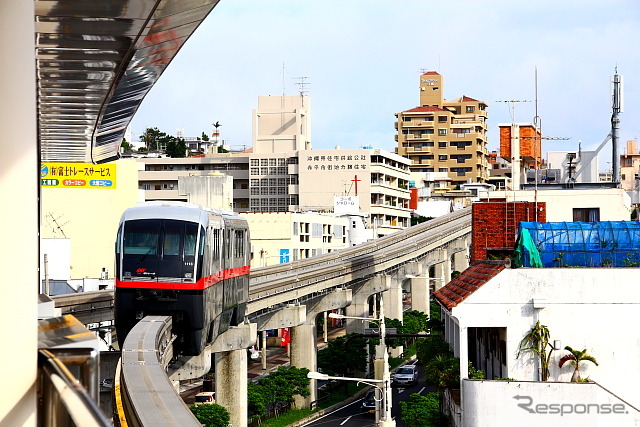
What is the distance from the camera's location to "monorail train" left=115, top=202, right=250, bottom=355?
2386 centimetres

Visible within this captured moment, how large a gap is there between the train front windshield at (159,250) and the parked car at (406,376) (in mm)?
33125

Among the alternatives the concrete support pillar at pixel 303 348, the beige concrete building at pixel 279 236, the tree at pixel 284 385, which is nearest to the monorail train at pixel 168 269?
the tree at pixel 284 385

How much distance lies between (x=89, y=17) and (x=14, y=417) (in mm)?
2727

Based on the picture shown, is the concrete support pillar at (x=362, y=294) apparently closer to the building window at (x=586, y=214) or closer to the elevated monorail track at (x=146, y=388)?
the building window at (x=586, y=214)

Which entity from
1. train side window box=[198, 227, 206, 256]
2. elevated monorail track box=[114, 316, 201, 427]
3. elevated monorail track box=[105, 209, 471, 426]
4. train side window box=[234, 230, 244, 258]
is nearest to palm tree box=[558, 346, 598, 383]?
train side window box=[234, 230, 244, 258]

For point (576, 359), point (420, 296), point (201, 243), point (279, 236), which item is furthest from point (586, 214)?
point (279, 236)

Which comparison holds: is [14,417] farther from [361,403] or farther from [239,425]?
[361,403]

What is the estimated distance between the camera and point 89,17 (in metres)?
5.62

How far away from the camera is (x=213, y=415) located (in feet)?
123

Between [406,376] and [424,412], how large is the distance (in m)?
18.0

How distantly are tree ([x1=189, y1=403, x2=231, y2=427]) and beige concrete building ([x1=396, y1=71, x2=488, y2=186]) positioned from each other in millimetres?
123863

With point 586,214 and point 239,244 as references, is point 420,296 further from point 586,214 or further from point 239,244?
point 239,244

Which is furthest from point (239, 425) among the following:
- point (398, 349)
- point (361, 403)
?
point (398, 349)

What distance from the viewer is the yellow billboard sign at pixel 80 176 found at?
65375 millimetres
